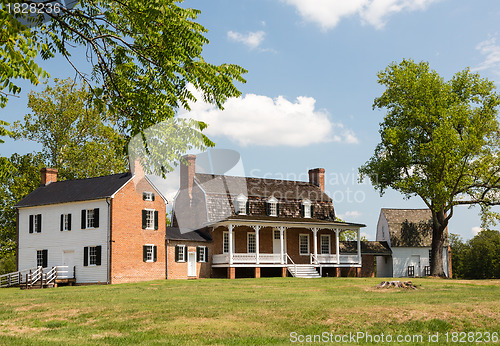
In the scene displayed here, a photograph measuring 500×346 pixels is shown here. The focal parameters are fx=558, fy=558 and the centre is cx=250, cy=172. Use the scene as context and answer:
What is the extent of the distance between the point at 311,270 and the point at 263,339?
29.5 metres

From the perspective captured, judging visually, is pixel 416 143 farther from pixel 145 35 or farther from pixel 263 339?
pixel 145 35

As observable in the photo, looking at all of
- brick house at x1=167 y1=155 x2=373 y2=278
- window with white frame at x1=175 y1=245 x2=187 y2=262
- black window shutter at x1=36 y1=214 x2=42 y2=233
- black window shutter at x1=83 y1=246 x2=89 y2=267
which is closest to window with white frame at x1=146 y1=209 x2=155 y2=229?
brick house at x1=167 y1=155 x2=373 y2=278

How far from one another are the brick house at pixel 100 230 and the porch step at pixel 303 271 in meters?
9.23

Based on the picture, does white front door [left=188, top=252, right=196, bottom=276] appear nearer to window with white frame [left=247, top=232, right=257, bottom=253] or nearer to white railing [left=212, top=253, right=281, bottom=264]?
white railing [left=212, top=253, right=281, bottom=264]

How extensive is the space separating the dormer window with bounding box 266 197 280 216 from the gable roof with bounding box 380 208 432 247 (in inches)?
533

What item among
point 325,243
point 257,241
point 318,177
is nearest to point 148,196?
point 257,241

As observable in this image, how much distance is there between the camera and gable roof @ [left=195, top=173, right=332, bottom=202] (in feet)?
141

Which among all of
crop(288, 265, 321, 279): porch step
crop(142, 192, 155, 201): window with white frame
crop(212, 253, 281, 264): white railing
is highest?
crop(142, 192, 155, 201): window with white frame

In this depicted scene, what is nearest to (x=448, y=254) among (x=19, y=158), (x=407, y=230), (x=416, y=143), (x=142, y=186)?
(x=407, y=230)

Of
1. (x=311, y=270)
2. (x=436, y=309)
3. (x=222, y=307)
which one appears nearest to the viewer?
(x=436, y=309)

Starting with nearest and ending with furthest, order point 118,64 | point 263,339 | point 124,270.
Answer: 1. point 118,64
2. point 263,339
3. point 124,270

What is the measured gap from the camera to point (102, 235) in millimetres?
36094

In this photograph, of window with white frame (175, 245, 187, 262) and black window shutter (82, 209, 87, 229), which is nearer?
black window shutter (82, 209, 87, 229)

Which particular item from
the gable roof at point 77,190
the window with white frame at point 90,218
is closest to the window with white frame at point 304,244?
the gable roof at point 77,190
